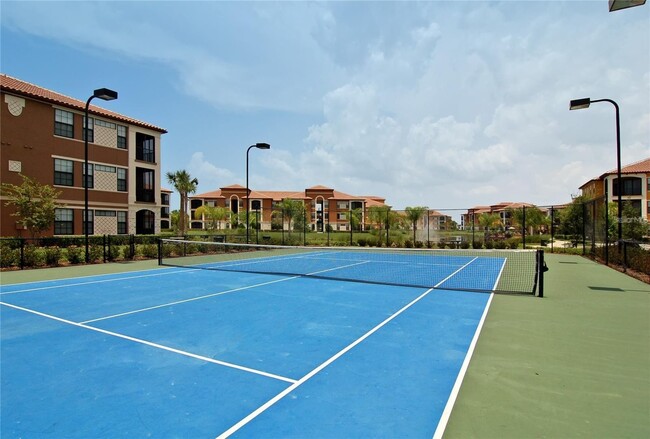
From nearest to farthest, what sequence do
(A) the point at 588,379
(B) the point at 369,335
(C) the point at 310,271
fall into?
(A) the point at 588,379 → (B) the point at 369,335 → (C) the point at 310,271

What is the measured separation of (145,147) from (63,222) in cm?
1061

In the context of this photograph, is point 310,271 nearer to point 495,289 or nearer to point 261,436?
point 495,289

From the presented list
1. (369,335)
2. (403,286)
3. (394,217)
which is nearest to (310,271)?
(403,286)

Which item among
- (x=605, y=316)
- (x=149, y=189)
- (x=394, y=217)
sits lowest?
(x=605, y=316)

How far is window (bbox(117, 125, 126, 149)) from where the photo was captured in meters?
30.7

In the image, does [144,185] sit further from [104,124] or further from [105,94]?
[105,94]

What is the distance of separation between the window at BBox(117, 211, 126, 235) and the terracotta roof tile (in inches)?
305

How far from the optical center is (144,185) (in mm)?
34094

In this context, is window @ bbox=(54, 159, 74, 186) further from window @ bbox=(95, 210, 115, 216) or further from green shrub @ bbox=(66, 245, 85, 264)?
green shrub @ bbox=(66, 245, 85, 264)

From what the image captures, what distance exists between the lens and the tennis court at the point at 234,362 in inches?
140

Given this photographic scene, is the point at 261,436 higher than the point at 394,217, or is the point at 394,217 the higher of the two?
the point at 394,217

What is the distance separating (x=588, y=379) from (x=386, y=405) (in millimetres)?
2696

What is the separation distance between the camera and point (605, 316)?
768 cm

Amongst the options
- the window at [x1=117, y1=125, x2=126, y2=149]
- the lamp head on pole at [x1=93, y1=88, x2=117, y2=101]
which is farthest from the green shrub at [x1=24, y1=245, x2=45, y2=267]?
the window at [x1=117, y1=125, x2=126, y2=149]
